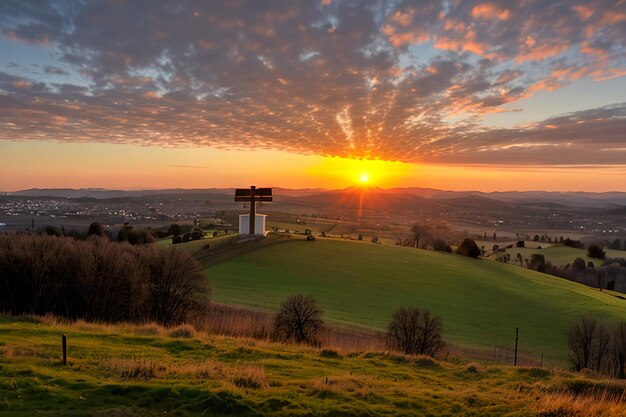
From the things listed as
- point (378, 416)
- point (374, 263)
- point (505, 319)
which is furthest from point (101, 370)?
point (374, 263)

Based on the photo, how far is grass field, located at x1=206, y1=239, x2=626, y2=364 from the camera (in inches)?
1944

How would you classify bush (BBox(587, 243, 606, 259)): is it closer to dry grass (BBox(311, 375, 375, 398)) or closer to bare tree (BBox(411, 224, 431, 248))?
bare tree (BBox(411, 224, 431, 248))

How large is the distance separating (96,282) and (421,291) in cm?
4254

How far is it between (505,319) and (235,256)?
41.9 metres

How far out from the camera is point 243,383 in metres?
15.9

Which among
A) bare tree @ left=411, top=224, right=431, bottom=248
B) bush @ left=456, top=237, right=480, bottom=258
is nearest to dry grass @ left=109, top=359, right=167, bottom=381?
bush @ left=456, top=237, right=480, bottom=258

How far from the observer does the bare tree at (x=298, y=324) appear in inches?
1407

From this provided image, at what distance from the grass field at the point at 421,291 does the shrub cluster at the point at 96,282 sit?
6.25m

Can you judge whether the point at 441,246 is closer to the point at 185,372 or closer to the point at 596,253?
the point at 596,253

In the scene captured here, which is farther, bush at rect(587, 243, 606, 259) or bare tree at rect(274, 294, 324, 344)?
bush at rect(587, 243, 606, 259)

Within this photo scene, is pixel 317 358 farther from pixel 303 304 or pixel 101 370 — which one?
pixel 303 304

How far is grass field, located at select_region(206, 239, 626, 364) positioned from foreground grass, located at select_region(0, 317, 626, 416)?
22508 mm

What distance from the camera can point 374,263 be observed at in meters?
78.8

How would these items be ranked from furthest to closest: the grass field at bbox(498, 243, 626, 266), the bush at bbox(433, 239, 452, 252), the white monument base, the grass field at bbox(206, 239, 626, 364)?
the grass field at bbox(498, 243, 626, 266), the bush at bbox(433, 239, 452, 252), the white monument base, the grass field at bbox(206, 239, 626, 364)
